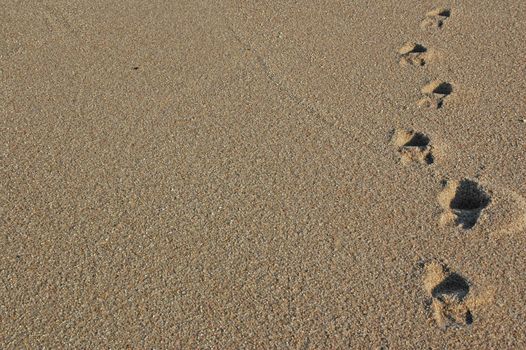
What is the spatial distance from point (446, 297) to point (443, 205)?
1.49ft

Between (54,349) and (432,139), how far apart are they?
5.58 ft

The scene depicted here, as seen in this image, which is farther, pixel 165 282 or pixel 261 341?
pixel 165 282

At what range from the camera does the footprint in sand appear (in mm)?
2203

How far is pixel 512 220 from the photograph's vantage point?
2.50 m

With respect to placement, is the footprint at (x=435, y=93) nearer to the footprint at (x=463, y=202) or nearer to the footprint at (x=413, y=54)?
the footprint at (x=413, y=54)

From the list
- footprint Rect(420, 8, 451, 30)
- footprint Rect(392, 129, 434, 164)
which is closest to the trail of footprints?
footprint Rect(392, 129, 434, 164)

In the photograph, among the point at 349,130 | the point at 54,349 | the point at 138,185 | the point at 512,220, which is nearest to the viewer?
the point at 54,349

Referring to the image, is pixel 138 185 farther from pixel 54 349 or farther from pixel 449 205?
pixel 449 205

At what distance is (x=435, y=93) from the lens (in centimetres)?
323

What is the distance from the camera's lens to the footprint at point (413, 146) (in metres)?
2.83

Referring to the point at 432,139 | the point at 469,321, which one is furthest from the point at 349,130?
the point at 469,321

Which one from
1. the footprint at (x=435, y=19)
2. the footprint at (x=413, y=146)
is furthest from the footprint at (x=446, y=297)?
the footprint at (x=435, y=19)

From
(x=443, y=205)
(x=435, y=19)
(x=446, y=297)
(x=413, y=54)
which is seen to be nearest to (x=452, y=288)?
(x=446, y=297)

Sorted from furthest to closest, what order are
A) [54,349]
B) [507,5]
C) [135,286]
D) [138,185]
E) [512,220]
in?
1. [507,5]
2. [138,185]
3. [512,220]
4. [135,286]
5. [54,349]
